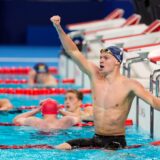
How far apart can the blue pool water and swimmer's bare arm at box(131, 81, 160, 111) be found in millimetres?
561

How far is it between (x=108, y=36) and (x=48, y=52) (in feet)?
25.5

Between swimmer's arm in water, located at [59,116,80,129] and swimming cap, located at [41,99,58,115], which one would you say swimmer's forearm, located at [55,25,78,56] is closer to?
swimming cap, located at [41,99,58,115]

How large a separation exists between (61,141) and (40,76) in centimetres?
459

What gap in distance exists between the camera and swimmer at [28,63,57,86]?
12.0 meters

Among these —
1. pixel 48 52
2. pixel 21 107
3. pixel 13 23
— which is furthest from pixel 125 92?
pixel 13 23

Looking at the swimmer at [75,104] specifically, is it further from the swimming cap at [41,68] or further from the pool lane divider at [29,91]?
the swimming cap at [41,68]

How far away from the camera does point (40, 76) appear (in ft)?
40.1

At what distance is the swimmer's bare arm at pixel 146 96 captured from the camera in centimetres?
639

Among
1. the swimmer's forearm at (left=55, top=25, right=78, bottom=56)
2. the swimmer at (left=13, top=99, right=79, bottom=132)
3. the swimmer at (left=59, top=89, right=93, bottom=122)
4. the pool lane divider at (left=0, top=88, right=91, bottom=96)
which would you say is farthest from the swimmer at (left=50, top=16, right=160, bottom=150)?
the pool lane divider at (left=0, top=88, right=91, bottom=96)

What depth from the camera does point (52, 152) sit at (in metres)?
6.81

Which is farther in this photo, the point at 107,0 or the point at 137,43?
the point at 107,0

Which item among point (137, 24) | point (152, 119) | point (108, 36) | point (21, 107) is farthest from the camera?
point (137, 24)

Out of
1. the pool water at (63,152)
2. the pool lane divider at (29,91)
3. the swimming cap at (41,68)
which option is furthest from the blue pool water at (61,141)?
the swimming cap at (41,68)

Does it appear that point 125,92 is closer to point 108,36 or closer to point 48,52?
point 108,36
